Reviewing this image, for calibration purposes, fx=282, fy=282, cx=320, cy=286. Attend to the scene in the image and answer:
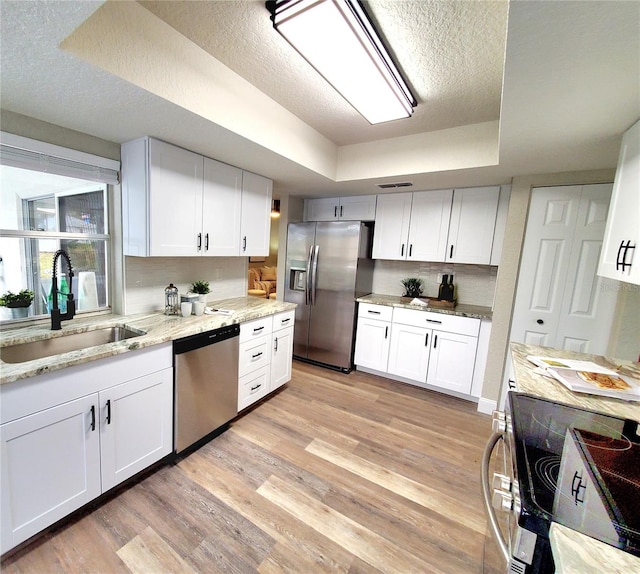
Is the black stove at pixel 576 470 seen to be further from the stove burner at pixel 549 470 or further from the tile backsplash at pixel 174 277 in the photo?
the tile backsplash at pixel 174 277

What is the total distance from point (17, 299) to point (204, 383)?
1208 millimetres

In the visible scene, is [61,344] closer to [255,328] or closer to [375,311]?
[255,328]

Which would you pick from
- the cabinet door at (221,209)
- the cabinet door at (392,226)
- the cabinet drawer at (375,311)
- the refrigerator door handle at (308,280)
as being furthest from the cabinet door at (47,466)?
the cabinet door at (392,226)

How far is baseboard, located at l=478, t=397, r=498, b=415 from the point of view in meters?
2.71

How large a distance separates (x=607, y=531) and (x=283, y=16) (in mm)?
2019

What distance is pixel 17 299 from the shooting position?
1.69m

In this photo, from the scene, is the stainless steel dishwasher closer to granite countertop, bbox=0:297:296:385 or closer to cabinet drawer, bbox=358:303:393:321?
granite countertop, bbox=0:297:296:385

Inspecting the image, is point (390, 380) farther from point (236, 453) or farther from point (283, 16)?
point (283, 16)

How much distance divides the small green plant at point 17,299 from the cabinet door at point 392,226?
3.05 meters

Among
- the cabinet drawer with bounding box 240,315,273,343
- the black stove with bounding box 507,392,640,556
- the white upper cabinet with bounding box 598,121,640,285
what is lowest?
the cabinet drawer with bounding box 240,315,273,343

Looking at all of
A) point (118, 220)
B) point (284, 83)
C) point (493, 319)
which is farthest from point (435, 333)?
point (118, 220)

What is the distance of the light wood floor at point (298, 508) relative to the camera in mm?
1333

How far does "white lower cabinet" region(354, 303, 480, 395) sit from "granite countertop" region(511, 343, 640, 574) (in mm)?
909

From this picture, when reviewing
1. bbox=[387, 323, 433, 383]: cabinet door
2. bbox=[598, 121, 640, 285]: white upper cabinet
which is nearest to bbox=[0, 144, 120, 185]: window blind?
bbox=[387, 323, 433, 383]: cabinet door
